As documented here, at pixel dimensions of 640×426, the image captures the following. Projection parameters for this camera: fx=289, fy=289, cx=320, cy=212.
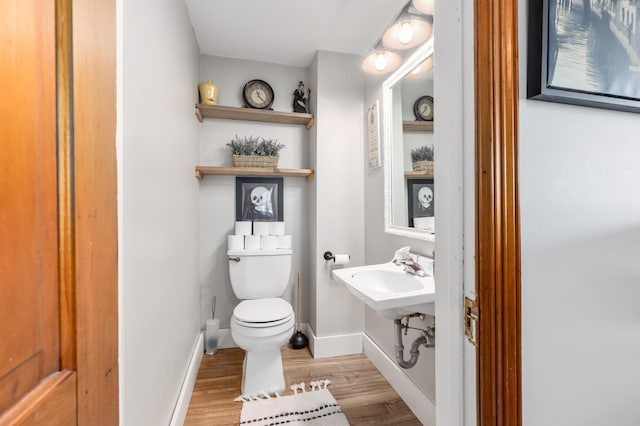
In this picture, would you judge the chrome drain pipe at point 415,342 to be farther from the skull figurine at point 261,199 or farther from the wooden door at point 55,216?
the skull figurine at point 261,199

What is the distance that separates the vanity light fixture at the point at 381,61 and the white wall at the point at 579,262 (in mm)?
1422

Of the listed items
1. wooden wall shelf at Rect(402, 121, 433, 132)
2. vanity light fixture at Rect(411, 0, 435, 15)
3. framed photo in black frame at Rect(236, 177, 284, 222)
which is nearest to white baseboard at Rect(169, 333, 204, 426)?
framed photo in black frame at Rect(236, 177, 284, 222)

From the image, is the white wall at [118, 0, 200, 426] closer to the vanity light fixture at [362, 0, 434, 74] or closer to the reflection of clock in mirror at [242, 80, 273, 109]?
the reflection of clock in mirror at [242, 80, 273, 109]

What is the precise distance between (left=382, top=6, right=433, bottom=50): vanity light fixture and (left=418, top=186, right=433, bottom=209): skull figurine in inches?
33.5

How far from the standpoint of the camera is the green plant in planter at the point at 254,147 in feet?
7.57

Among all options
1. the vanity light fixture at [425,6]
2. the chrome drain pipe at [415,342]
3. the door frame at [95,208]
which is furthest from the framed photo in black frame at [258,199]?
the door frame at [95,208]

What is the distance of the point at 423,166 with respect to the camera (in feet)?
5.68

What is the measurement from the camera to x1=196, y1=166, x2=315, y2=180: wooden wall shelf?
7.14 feet

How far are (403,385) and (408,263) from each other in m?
0.78

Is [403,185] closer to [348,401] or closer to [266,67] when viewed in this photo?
[348,401]

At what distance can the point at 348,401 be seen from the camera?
5.71 feet

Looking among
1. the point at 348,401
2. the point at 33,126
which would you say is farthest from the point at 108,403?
the point at 348,401

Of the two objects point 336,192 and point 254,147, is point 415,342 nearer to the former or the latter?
point 336,192

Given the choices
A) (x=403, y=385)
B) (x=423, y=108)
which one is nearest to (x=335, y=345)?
(x=403, y=385)
